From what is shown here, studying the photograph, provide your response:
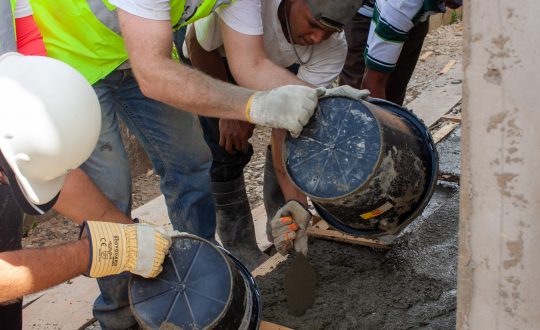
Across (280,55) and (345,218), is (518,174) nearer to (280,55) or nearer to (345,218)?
(345,218)

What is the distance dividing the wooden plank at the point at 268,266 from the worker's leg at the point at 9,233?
110 cm

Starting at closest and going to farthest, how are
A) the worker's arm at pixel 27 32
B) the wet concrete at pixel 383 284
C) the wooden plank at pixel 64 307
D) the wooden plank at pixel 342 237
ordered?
the worker's arm at pixel 27 32 → the wet concrete at pixel 383 284 → the wooden plank at pixel 64 307 → the wooden plank at pixel 342 237

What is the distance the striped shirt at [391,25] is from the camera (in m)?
3.31

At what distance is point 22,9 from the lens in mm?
2332

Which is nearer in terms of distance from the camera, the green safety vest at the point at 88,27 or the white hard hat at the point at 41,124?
the white hard hat at the point at 41,124

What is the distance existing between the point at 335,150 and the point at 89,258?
2.98 feet

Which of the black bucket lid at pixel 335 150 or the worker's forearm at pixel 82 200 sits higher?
the black bucket lid at pixel 335 150

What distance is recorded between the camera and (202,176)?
295 centimetres

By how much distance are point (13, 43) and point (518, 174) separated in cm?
172

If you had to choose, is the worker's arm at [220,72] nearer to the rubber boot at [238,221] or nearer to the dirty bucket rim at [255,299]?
the rubber boot at [238,221]

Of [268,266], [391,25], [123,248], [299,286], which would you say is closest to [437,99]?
[391,25]

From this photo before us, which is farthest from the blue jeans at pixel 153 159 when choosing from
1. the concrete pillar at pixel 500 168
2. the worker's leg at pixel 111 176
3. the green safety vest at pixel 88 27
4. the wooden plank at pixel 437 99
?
the wooden plank at pixel 437 99

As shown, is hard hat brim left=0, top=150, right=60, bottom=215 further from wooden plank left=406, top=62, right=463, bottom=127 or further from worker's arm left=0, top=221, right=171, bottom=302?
wooden plank left=406, top=62, right=463, bottom=127

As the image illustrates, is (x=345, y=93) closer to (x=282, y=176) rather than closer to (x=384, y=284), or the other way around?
(x=282, y=176)
